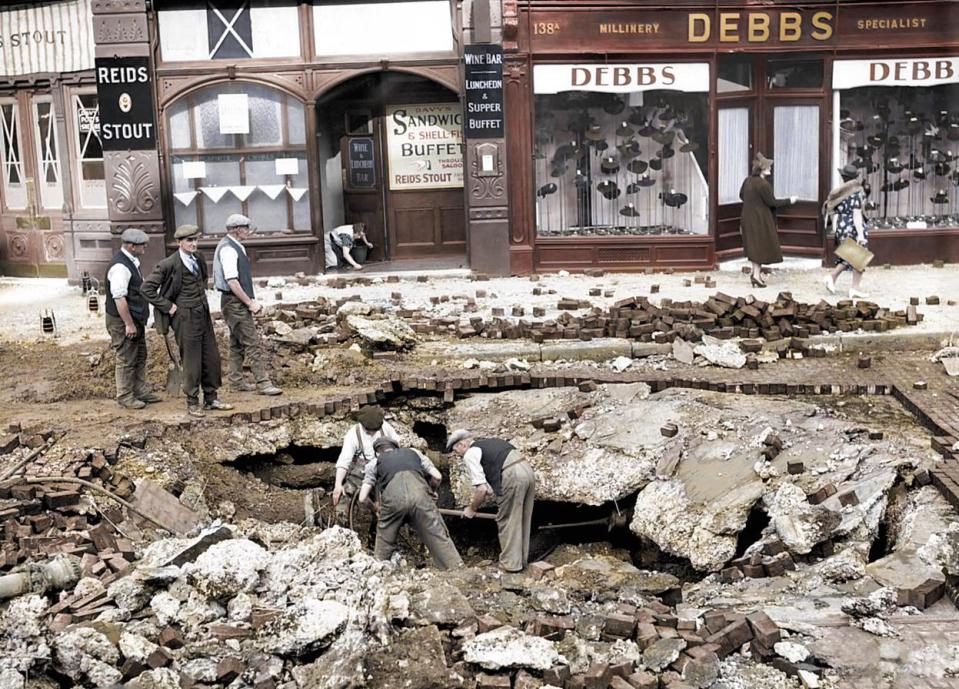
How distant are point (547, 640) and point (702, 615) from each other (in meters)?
1.06

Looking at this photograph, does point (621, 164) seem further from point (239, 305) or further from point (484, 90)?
point (239, 305)

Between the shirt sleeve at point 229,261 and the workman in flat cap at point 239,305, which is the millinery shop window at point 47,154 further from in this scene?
the shirt sleeve at point 229,261

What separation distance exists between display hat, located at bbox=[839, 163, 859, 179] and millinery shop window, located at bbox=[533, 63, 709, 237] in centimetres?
213

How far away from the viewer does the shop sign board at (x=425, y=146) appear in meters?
19.3

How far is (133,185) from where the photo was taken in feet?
59.9

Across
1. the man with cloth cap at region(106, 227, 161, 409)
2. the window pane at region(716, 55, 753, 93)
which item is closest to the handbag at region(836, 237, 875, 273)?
the window pane at region(716, 55, 753, 93)

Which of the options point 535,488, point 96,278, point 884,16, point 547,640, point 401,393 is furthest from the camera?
point 96,278

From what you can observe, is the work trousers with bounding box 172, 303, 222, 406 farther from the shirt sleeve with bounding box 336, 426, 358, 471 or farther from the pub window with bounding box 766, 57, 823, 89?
the pub window with bounding box 766, 57, 823, 89

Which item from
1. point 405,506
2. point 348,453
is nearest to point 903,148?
point 348,453

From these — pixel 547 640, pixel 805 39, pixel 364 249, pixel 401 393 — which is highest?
pixel 805 39

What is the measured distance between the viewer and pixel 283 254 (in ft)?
61.1

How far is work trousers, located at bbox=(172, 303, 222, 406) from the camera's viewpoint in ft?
38.6

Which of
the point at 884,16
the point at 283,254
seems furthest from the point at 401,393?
the point at 884,16

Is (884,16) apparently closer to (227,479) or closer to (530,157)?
(530,157)
